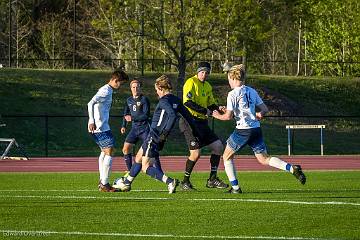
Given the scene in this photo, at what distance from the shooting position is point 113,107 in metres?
50.6

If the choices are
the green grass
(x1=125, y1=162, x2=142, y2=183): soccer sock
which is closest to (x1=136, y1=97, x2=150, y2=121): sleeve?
(x1=125, y1=162, x2=142, y2=183): soccer sock

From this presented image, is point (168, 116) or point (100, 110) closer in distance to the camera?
point (168, 116)

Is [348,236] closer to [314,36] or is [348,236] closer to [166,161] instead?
[166,161]

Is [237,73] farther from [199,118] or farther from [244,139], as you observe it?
[199,118]

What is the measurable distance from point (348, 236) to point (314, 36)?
190ft

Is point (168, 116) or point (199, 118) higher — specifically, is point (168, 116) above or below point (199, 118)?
above

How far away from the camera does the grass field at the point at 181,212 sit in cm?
1254

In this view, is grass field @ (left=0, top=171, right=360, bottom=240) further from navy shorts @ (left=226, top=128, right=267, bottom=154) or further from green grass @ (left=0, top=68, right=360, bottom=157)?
green grass @ (left=0, top=68, right=360, bottom=157)

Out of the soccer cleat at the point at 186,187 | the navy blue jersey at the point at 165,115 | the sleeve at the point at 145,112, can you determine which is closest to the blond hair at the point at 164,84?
the navy blue jersey at the point at 165,115

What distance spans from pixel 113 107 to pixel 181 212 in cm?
3585

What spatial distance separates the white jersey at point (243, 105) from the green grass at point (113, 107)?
23.0m

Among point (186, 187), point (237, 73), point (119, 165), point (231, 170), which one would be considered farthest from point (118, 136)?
point (237, 73)

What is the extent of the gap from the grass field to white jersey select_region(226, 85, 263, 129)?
3.72 ft

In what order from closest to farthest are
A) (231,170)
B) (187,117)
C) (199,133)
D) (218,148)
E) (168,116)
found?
(231,170), (168,116), (187,117), (199,133), (218,148)
